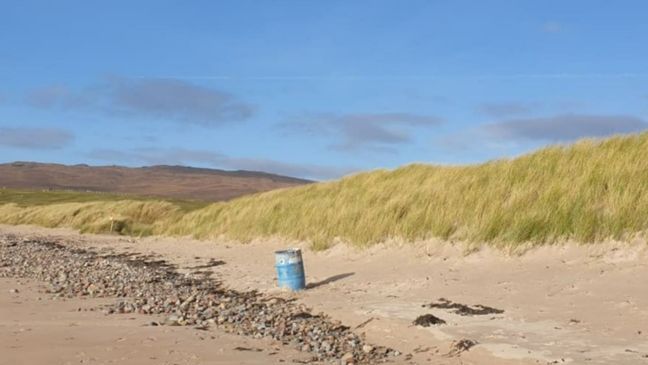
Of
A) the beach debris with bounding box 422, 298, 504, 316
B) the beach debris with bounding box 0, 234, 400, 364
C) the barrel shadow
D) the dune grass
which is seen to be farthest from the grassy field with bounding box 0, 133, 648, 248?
the beach debris with bounding box 0, 234, 400, 364

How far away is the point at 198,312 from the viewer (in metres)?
9.29

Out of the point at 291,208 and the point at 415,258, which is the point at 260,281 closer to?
the point at 415,258

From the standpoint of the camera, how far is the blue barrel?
36.2 feet

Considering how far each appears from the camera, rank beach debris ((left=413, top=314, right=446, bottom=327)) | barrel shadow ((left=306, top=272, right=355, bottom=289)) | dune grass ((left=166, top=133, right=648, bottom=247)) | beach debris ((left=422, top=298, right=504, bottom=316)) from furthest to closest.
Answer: barrel shadow ((left=306, top=272, right=355, bottom=289)), dune grass ((left=166, top=133, right=648, bottom=247)), beach debris ((left=422, top=298, right=504, bottom=316)), beach debris ((left=413, top=314, right=446, bottom=327))

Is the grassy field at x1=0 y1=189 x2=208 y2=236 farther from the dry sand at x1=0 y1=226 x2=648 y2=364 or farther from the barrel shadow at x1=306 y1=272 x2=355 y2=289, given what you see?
the dry sand at x1=0 y1=226 x2=648 y2=364

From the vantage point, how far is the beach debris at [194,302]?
23.7 feet

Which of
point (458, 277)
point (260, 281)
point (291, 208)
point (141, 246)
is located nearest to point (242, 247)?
point (291, 208)

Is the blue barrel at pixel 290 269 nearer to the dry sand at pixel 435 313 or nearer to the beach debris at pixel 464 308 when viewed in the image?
the dry sand at pixel 435 313

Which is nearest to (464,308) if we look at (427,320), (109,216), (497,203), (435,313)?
(435,313)

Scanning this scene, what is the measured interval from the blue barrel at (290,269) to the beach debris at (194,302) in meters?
0.53

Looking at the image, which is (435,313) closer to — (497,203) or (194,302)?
(194,302)

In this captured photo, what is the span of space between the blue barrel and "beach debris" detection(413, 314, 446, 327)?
3606 millimetres

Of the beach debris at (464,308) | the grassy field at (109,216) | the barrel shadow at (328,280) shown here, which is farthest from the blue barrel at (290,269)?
the grassy field at (109,216)

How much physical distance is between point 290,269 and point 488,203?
4564 millimetres
